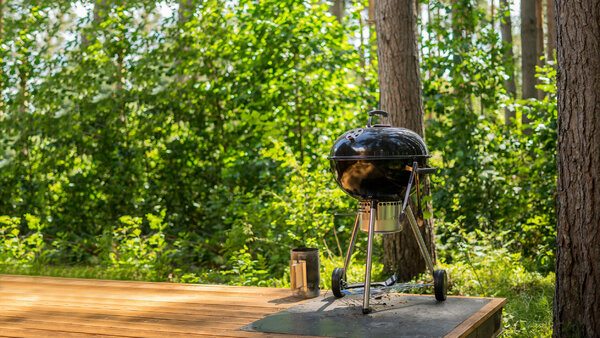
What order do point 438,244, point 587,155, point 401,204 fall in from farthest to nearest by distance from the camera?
point 438,244, point 401,204, point 587,155

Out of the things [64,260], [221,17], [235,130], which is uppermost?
[221,17]

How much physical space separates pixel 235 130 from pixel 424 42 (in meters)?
2.35

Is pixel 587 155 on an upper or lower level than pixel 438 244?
upper

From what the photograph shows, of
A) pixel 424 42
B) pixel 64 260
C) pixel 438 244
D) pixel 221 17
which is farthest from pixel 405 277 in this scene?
pixel 64 260

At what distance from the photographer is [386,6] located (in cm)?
512

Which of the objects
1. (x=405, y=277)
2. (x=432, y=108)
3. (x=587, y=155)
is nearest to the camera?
(x=587, y=155)

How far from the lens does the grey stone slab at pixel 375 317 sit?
9.12ft

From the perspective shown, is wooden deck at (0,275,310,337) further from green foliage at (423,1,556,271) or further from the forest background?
green foliage at (423,1,556,271)

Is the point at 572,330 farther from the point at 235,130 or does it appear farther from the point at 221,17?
the point at 221,17

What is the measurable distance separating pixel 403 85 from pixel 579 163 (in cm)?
210

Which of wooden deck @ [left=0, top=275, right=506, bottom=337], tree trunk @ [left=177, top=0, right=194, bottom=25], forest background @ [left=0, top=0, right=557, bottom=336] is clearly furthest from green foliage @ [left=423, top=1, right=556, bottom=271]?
wooden deck @ [left=0, top=275, right=506, bottom=337]

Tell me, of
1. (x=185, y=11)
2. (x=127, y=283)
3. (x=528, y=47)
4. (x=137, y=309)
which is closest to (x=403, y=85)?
(x=127, y=283)

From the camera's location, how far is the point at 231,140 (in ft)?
23.1

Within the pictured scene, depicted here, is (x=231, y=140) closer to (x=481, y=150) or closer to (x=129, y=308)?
(x=481, y=150)
